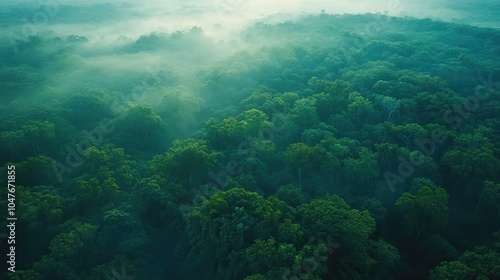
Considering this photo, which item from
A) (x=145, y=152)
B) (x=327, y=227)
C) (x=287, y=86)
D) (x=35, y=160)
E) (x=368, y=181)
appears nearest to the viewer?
(x=327, y=227)

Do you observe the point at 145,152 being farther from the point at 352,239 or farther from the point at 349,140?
the point at 352,239

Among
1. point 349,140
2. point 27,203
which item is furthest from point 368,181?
point 27,203

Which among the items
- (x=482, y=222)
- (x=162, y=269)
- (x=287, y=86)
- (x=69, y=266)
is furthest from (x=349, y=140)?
(x=69, y=266)

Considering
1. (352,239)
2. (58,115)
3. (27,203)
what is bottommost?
(352,239)

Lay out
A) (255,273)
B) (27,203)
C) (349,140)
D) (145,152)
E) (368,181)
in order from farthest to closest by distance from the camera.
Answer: (145,152), (349,140), (368,181), (27,203), (255,273)

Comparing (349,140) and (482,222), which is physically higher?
(349,140)

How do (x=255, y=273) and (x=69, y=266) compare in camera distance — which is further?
(x=69, y=266)
